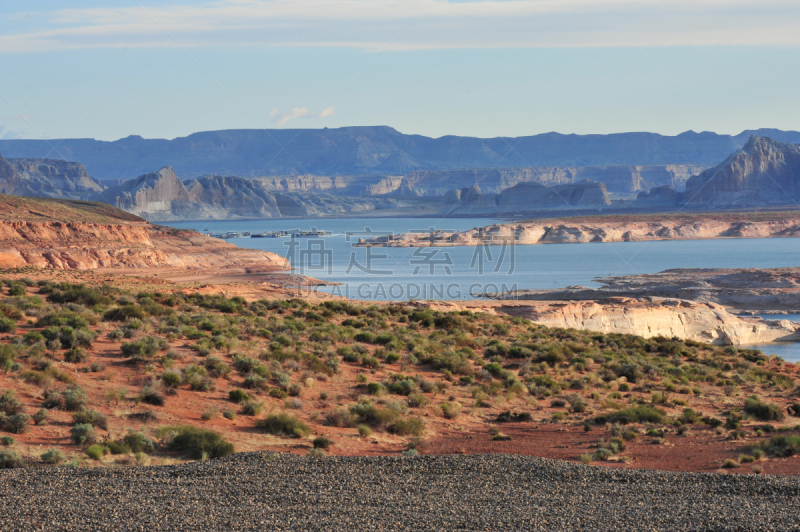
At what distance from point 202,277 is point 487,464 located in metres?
62.2

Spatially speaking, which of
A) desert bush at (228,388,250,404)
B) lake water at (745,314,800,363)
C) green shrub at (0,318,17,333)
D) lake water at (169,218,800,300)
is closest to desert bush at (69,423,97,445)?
desert bush at (228,388,250,404)

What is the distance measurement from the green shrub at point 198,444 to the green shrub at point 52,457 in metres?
1.92

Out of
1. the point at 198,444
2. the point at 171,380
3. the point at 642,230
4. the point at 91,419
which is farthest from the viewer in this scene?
the point at 642,230

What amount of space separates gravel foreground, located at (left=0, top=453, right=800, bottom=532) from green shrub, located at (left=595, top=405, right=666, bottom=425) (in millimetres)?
5252

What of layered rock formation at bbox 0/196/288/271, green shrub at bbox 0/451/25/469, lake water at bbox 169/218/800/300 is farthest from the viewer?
lake water at bbox 169/218/800/300

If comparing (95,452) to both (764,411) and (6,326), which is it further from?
(764,411)

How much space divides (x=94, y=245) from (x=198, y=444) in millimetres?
65140

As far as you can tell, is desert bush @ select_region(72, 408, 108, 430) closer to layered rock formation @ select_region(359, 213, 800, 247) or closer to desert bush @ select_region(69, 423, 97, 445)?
desert bush @ select_region(69, 423, 97, 445)

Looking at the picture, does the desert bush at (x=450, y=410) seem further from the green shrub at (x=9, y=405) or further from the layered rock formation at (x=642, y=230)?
the layered rock formation at (x=642, y=230)

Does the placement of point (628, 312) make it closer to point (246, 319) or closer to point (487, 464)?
point (246, 319)

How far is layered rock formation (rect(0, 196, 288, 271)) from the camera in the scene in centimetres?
6397

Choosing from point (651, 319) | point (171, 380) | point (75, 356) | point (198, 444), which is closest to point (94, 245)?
point (651, 319)

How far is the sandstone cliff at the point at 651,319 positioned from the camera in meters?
44.1

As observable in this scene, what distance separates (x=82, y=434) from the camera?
41.3ft
